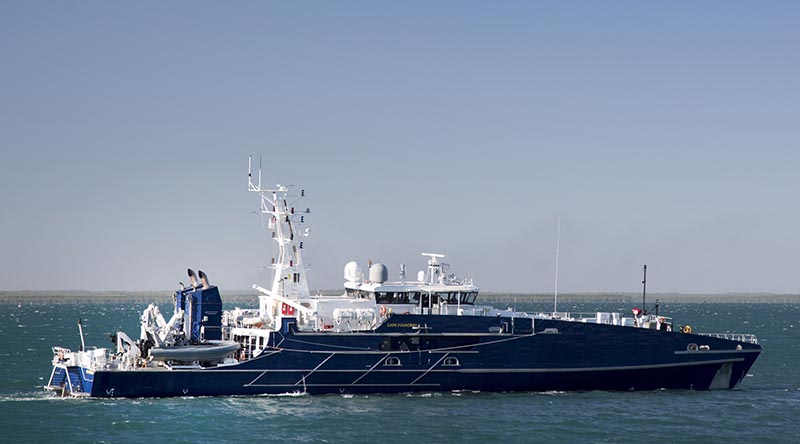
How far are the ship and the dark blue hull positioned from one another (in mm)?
36

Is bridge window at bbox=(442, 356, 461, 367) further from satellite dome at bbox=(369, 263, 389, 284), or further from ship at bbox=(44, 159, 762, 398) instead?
satellite dome at bbox=(369, 263, 389, 284)

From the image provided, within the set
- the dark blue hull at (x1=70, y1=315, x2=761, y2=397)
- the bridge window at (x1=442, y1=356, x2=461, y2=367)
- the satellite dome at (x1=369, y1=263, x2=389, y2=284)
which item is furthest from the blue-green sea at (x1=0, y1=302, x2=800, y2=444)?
the satellite dome at (x1=369, y1=263, x2=389, y2=284)

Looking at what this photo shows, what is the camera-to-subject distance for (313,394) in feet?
113

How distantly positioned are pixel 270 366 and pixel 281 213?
6163mm

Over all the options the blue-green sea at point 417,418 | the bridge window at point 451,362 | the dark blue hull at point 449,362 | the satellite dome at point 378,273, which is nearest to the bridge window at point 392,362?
the dark blue hull at point 449,362

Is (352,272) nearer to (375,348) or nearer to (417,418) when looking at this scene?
(375,348)

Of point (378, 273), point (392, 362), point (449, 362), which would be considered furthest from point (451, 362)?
point (378, 273)

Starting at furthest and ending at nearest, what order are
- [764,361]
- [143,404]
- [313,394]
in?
[764,361], [313,394], [143,404]

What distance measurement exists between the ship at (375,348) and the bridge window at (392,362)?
0.05m

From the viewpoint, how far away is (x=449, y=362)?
35312mm

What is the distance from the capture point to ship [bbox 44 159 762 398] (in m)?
33.9

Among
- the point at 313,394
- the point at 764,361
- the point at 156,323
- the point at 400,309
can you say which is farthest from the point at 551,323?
the point at 764,361

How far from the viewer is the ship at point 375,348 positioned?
3394 centimetres

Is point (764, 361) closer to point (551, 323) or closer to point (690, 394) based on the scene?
point (690, 394)
